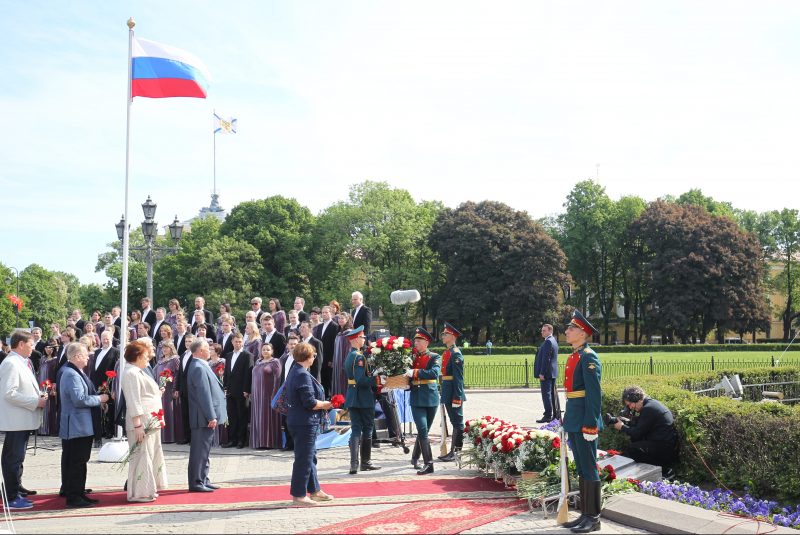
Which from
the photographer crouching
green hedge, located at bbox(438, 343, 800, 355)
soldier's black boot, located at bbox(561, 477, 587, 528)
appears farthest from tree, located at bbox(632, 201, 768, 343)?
soldier's black boot, located at bbox(561, 477, 587, 528)

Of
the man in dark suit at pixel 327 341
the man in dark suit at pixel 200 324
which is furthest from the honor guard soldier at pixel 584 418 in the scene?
the man in dark suit at pixel 200 324

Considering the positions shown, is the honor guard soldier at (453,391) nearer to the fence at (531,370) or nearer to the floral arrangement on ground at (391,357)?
the floral arrangement on ground at (391,357)

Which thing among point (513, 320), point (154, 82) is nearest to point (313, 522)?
point (154, 82)

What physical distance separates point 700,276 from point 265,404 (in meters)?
54.4

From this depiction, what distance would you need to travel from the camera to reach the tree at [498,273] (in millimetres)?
59312

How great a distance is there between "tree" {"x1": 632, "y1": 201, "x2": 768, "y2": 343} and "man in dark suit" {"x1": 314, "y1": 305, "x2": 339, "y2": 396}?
5018cm

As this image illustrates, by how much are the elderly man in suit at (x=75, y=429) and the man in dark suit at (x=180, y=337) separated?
7041mm

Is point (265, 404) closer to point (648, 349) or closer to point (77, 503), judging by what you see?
point (77, 503)

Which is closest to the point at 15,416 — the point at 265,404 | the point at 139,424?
the point at 139,424

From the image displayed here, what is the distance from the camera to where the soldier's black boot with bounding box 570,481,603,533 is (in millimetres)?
7711

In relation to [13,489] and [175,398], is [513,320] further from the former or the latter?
[13,489]

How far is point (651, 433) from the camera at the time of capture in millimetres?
10742

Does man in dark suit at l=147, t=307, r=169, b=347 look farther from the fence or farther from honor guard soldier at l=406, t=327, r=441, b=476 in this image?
the fence

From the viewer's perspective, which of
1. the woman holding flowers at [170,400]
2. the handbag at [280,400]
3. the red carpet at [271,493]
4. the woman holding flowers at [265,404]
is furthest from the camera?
the woman holding flowers at [170,400]
